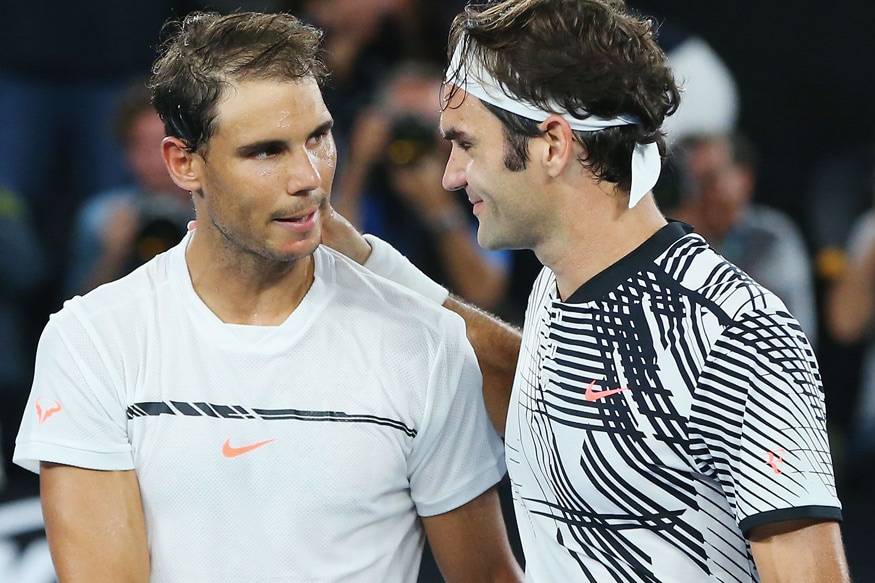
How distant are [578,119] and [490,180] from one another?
0.20 meters

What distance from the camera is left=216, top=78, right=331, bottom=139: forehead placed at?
2252mm

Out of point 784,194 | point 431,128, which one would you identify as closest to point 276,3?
point 431,128

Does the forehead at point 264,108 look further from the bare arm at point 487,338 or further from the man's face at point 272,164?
the bare arm at point 487,338

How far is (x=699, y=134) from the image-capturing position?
5.67 m

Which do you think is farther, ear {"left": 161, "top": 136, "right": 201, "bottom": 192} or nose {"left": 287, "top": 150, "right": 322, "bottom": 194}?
ear {"left": 161, "top": 136, "right": 201, "bottom": 192}

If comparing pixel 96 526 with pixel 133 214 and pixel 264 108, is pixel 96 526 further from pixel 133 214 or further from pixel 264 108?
pixel 133 214

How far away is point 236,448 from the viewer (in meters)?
2.27

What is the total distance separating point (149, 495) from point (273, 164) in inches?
26.4

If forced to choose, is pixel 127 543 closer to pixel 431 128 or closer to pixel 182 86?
pixel 182 86

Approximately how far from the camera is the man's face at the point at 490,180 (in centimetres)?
225

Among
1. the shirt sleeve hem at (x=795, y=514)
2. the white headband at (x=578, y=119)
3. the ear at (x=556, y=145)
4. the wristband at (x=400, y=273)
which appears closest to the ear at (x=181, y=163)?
the wristband at (x=400, y=273)

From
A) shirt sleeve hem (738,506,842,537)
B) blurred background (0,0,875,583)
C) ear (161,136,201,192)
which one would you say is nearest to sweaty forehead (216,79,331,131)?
ear (161,136,201,192)

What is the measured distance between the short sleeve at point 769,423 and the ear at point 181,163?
3.57ft

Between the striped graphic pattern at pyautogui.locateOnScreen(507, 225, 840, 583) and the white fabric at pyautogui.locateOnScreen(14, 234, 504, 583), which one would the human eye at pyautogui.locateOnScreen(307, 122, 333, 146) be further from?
the striped graphic pattern at pyautogui.locateOnScreen(507, 225, 840, 583)
